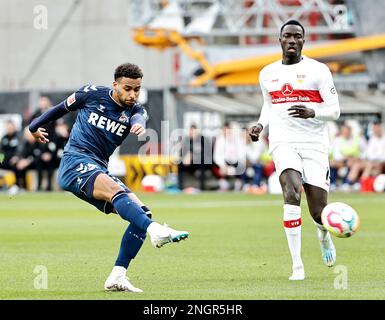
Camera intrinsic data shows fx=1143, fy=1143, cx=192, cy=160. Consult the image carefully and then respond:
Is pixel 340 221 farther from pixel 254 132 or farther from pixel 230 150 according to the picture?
pixel 230 150

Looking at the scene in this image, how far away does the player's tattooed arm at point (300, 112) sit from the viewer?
1141 cm

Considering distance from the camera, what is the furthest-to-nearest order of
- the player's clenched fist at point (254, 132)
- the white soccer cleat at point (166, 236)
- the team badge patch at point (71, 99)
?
the player's clenched fist at point (254, 132)
the team badge patch at point (71, 99)
the white soccer cleat at point (166, 236)

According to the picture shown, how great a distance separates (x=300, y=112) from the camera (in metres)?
11.4

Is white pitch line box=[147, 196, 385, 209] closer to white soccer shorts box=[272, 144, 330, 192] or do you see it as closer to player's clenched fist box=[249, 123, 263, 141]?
white soccer shorts box=[272, 144, 330, 192]

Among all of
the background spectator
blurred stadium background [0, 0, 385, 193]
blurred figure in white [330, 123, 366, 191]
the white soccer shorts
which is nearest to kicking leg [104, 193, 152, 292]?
the white soccer shorts

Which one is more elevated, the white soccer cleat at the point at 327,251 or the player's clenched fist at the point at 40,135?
the player's clenched fist at the point at 40,135

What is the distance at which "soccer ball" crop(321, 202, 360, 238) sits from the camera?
36.8 ft

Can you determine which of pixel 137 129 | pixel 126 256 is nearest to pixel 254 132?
pixel 137 129

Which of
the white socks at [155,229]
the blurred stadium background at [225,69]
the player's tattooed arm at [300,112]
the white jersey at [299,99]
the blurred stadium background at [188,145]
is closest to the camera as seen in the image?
the white socks at [155,229]

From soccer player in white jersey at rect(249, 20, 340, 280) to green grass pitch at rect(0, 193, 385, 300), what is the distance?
3.08 ft

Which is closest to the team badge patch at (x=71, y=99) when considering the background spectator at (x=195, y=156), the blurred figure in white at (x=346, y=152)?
the blurred figure in white at (x=346, y=152)

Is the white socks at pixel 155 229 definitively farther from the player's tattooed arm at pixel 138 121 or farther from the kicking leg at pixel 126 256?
the player's tattooed arm at pixel 138 121

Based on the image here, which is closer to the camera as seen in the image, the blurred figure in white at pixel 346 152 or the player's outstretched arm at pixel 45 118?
the player's outstretched arm at pixel 45 118

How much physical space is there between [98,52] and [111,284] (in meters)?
35.9
